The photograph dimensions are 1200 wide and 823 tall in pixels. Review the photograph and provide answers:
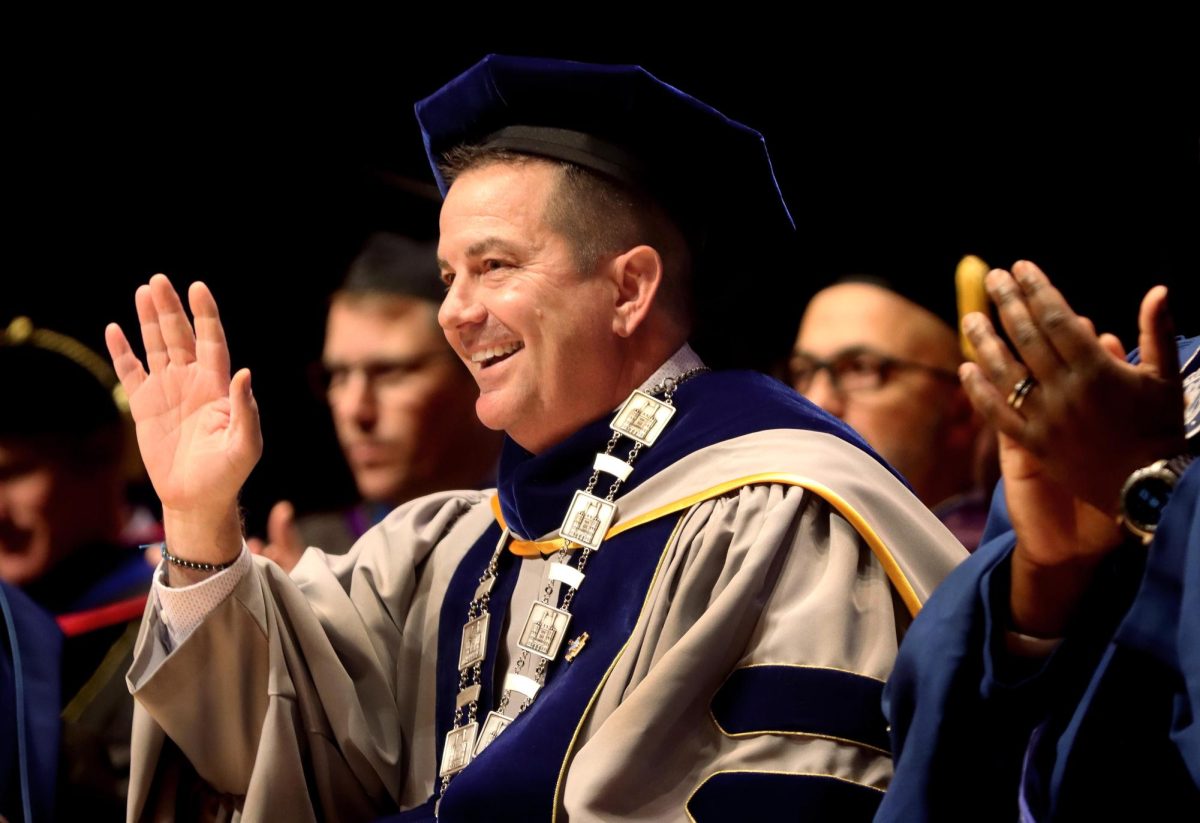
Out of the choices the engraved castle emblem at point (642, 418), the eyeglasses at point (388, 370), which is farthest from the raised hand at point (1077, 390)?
the eyeglasses at point (388, 370)

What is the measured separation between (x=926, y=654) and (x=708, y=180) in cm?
128

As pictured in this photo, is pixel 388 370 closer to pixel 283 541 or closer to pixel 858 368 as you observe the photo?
pixel 283 541

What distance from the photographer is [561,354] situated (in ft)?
9.61

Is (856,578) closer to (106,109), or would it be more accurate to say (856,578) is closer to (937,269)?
(937,269)

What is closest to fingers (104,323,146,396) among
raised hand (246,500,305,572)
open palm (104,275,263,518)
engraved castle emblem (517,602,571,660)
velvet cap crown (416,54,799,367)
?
open palm (104,275,263,518)

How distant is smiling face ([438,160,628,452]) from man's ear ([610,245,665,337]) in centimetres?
2

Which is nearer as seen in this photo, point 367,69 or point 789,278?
point 789,278

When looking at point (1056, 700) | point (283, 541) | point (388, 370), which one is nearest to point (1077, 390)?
point (1056, 700)

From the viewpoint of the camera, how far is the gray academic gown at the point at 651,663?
2.40m

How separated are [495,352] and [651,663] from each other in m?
0.72

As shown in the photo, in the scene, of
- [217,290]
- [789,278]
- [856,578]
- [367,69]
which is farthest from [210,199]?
[856,578]

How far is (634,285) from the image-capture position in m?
3.00

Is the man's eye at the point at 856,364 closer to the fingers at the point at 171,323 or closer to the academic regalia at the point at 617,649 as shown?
the academic regalia at the point at 617,649

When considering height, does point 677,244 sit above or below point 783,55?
below
